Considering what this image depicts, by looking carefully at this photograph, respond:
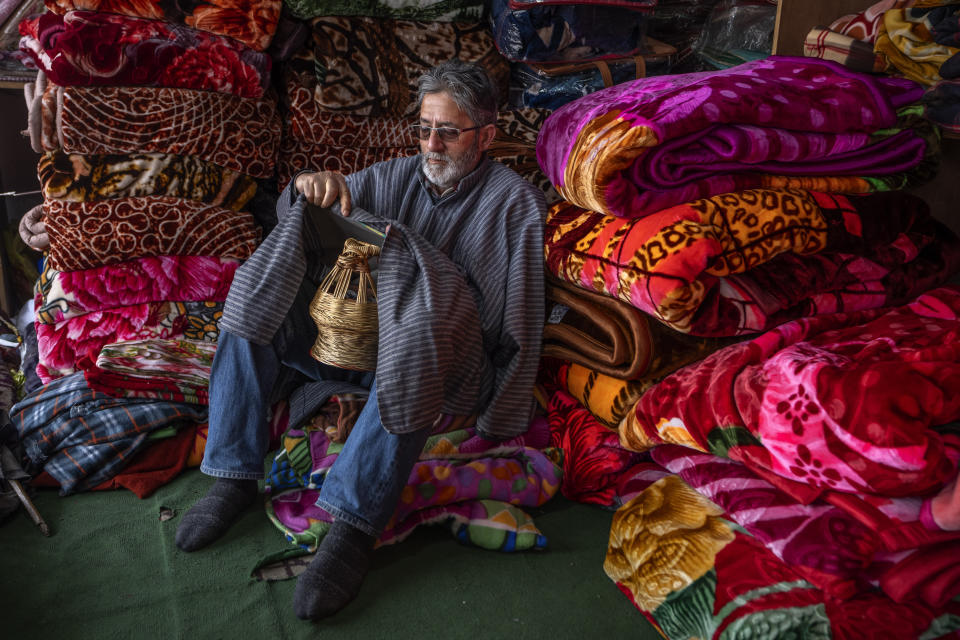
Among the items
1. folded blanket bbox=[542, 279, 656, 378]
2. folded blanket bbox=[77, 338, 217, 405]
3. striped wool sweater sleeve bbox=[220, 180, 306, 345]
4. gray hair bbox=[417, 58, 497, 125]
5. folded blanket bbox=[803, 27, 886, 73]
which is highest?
folded blanket bbox=[803, 27, 886, 73]

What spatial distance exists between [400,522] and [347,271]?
1.76ft

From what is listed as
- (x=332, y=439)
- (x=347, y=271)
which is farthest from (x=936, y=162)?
(x=332, y=439)

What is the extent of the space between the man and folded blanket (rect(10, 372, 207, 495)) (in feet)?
0.91

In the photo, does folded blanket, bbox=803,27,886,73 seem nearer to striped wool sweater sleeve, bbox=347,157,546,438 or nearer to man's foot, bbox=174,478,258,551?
striped wool sweater sleeve, bbox=347,157,546,438

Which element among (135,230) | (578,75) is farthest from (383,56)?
(135,230)

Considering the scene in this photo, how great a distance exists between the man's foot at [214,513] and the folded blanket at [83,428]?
0.29m

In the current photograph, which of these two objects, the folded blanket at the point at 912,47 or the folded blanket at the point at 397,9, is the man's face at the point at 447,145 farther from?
the folded blanket at the point at 912,47

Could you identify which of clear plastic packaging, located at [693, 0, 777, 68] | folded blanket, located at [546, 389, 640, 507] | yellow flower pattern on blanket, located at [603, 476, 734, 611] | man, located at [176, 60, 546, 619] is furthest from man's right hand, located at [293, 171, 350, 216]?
clear plastic packaging, located at [693, 0, 777, 68]

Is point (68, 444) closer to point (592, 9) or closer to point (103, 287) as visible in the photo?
point (103, 287)

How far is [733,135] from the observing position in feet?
4.26

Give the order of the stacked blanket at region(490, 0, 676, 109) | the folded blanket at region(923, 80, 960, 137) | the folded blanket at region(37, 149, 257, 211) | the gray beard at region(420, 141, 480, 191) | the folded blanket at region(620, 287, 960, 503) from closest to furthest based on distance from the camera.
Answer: the folded blanket at region(620, 287, 960, 503) < the folded blanket at region(923, 80, 960, 137) < the gray beard at region(420, 141, 480, 191) < the folded blanket at region(37, 149, 257, 211) < the stacked blanket at region(490, 0, 676, 109)

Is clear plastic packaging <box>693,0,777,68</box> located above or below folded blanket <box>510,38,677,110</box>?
above

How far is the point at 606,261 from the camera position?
138cm

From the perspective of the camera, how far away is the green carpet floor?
117cm
